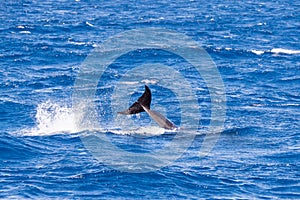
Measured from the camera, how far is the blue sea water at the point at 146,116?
102ft

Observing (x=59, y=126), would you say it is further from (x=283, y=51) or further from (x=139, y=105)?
(x=283, y=51)

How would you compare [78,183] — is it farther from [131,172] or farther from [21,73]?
[21,73]

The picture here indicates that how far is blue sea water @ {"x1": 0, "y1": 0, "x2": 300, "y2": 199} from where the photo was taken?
31141mm

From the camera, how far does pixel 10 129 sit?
39781 mm

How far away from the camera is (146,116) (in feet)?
142

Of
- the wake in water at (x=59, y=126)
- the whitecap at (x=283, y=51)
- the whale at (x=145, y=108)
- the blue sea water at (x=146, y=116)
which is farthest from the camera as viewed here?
the whitecap at (x=283, y=51)

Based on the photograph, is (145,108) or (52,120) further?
(52,120)

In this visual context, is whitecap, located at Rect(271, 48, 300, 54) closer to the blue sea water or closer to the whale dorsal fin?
the blue sea water

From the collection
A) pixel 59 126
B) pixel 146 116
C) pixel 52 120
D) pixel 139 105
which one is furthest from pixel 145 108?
pixel 52 120

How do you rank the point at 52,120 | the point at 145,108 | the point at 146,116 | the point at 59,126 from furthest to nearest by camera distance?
1. the point at 146,116
2. the point at 52,120
3. the point at 59,126
4. the point at 145,108

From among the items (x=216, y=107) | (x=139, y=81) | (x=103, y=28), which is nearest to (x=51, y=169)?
(x=216, y=107)

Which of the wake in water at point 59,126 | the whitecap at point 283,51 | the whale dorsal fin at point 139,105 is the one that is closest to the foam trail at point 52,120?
the wake in water at point 59,126

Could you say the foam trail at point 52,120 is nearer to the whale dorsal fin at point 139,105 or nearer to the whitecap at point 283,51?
the whale dorsal fin at point 139,105

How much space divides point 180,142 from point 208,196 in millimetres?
7652
